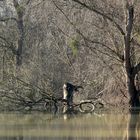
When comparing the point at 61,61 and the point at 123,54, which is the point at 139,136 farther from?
the point at 61,61

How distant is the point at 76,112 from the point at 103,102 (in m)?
2.76

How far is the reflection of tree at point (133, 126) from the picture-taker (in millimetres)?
16109

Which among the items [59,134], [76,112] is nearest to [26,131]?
[59,134]

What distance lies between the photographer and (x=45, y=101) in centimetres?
2650

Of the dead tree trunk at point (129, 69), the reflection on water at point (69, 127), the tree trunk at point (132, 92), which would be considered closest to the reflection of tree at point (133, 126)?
the reflection on water at point (69, 127)

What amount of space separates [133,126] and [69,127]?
2.16 metres

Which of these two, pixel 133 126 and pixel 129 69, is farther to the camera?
pixel 129 69

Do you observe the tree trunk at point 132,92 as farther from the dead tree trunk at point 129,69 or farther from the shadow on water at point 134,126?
the shadow on water at point 134,126

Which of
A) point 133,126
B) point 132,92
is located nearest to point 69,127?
point 133,126

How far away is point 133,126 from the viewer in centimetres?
1892

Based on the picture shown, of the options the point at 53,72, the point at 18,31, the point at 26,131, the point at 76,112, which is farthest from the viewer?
the point at 18,31

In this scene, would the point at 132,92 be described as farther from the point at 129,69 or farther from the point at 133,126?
the point at 133,126

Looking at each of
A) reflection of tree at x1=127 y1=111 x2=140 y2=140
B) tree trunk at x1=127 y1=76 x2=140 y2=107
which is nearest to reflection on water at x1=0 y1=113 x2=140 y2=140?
reflection of tree at x1=127 y1=111 x2=140 y2=140

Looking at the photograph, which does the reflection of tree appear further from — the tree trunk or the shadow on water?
the tree trunk
